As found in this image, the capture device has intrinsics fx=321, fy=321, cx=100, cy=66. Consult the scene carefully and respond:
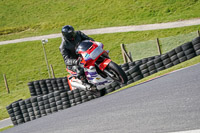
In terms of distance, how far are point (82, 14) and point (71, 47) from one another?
36659 mm

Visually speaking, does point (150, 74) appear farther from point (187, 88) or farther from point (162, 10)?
point (162, 10)

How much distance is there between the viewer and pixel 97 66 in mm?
9031

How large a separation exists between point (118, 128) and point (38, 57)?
3019 centimetres

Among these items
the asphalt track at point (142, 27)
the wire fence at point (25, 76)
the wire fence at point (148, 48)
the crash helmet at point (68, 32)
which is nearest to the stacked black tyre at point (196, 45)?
the crash helmet at point (68, 32)

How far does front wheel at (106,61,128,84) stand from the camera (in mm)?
8428

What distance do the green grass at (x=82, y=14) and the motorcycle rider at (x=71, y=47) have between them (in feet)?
83.4

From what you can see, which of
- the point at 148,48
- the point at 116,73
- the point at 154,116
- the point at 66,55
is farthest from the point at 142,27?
the point at 154,116

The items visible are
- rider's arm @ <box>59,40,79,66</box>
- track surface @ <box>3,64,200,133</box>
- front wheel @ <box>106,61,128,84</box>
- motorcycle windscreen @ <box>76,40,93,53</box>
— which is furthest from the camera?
rider's arm @ <box>59,40,79,66</box>

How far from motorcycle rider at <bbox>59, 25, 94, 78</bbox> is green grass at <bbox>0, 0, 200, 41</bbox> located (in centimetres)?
2542

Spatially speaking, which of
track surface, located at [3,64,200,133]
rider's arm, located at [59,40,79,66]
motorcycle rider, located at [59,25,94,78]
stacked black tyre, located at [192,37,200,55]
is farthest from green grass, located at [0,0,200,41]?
track surface, located at [3,64,200,133]

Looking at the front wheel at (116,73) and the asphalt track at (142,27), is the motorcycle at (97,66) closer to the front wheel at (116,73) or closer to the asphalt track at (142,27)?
the front wheel at (116,73)

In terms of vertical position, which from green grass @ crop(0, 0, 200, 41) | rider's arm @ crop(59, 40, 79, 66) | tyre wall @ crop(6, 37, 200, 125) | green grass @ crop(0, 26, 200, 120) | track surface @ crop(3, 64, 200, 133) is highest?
green grass @ crop(0, 0, 200, 41)

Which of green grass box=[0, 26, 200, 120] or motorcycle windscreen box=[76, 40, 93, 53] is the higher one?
green grass box=[0, 26, 200, 120]

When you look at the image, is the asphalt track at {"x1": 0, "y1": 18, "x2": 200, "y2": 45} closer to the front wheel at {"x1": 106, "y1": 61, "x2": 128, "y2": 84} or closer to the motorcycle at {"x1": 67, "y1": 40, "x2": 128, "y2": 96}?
the motorcycle at {"x1": 67, "y1": 40, "x2": 128, "y2": 96}
